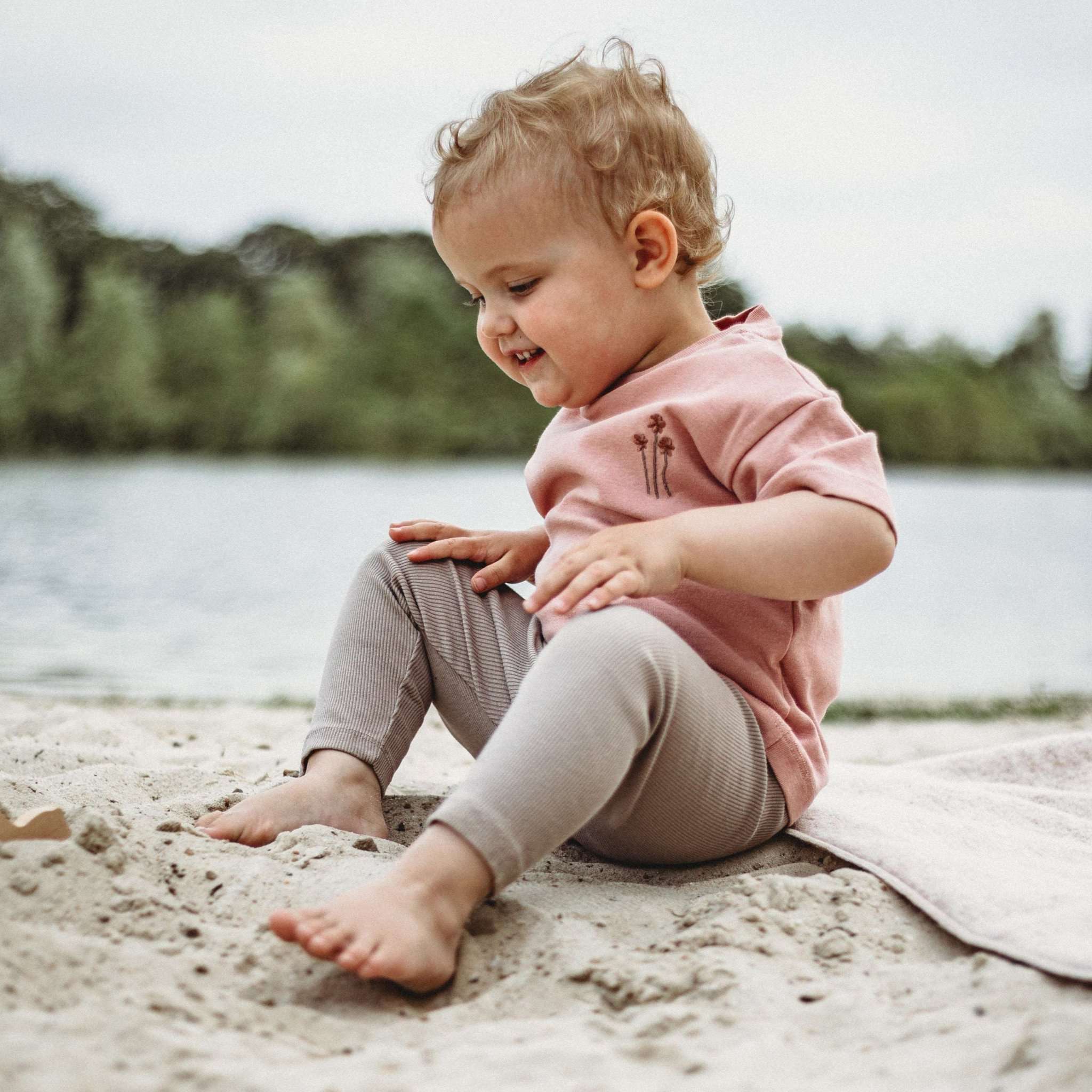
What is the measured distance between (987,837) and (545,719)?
2.14ft

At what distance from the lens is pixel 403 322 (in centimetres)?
895

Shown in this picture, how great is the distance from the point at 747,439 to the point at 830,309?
571 centimetres

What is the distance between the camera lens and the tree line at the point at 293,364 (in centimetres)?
809

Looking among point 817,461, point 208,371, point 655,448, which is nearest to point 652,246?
point 655,448

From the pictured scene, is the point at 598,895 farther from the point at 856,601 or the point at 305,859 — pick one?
the point at 856,601

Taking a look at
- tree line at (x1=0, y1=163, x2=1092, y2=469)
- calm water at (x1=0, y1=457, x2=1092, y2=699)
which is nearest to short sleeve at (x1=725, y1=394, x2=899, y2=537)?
calm water at (x1=0, y1=457, x2=1092, y2=699)

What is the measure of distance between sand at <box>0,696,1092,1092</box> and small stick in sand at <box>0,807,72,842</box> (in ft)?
0.07

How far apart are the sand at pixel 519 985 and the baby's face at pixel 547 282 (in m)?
0.56

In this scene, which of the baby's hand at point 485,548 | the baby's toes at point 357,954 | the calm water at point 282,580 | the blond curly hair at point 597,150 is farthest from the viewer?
the calm water at point 282,580

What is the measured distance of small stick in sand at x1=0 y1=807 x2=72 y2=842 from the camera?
3.43ft

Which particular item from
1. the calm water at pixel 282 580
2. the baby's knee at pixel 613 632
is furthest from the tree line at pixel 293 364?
the baby's knee at pixel 613 632

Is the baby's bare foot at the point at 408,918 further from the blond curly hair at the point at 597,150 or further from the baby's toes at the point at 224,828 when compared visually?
the blond curly hair at the point at 597,150

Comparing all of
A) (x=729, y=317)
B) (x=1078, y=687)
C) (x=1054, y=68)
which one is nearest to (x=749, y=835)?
(x=729, y=317)

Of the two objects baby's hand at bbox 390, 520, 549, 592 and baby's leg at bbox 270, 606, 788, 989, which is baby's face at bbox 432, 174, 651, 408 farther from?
baby's leg at bbox 270, 606, 788, 989
